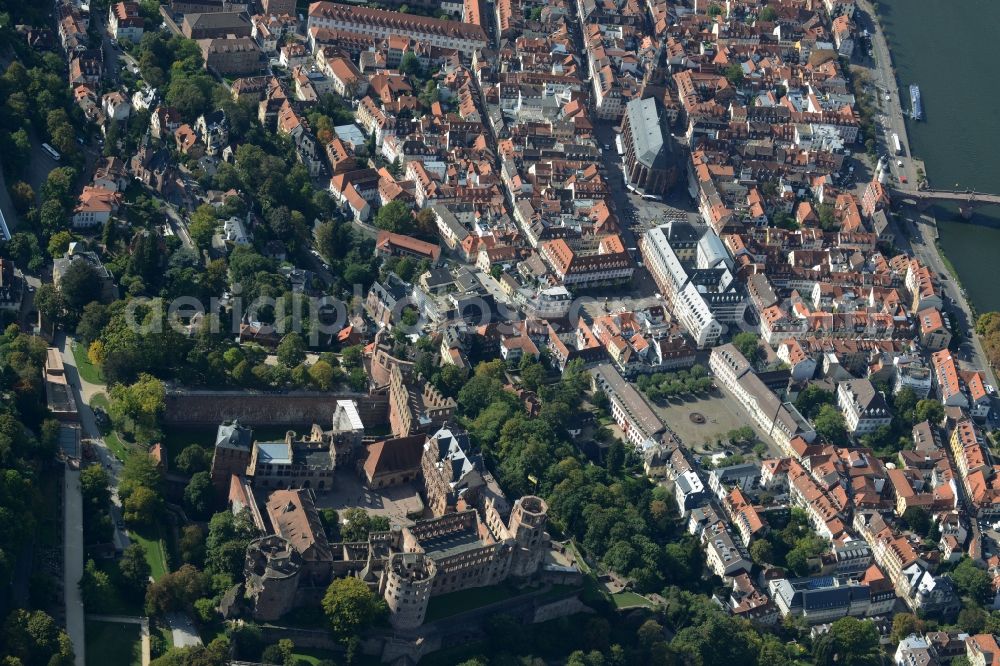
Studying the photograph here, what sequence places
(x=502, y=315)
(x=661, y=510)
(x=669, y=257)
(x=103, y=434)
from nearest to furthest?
(x=103, y=434) → (x=661, y=510) → (x=502, y=315) → (x=669, y=257)

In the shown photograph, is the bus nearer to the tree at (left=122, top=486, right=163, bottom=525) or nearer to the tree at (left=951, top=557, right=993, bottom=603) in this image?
the tree at (left=122, top=486, right=163, bottom=525)

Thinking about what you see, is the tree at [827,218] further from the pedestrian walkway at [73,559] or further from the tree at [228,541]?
the pedestrian walkway at [73,559]

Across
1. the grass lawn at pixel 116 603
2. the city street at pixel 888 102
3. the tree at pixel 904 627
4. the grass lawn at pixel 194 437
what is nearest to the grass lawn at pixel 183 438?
the grass lawn at pixel 194 437

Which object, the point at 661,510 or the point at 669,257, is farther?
the point at 669,257

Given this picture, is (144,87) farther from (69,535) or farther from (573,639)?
(573,639)

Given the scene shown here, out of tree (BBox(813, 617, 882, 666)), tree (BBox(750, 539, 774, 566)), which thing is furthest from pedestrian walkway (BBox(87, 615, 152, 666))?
tree (BBox(813, 617, 882, 666))

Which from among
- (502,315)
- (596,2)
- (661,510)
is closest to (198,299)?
(502,315)
